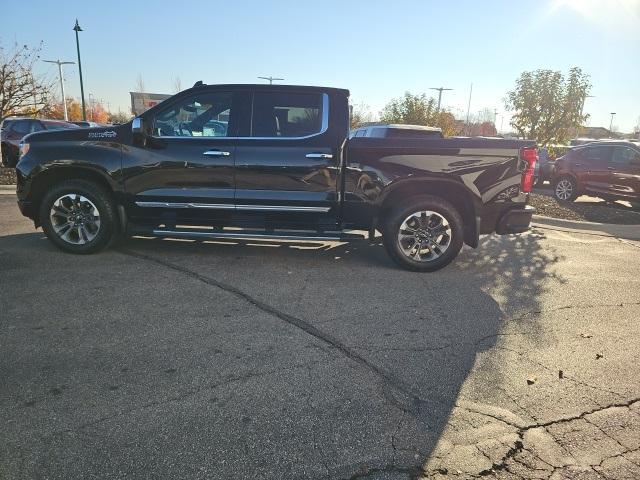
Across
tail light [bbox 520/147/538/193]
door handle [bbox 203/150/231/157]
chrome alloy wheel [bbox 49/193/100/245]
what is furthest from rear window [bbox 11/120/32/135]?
tail light [bbox 520/147/538/193]

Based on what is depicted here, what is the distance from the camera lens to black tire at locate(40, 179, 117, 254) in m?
5.54

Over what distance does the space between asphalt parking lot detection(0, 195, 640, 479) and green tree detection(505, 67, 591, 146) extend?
27.9 ft

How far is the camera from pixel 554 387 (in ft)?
10.0

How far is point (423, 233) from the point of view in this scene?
5414 mm

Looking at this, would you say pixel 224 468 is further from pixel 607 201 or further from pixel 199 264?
pixel 607 201

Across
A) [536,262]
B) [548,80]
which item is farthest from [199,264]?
[548,80]

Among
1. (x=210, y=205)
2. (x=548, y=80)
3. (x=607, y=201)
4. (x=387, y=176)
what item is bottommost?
(x=607, y=201)

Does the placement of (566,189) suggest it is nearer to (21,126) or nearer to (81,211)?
(81,211)

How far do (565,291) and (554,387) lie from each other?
230cm

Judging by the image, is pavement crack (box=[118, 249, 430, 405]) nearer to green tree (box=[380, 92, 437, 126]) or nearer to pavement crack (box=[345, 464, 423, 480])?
pavement crack (box=[345, 464, 423, 480])

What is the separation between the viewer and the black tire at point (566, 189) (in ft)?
41.4

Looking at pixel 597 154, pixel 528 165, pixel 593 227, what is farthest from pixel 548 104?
pixel 528 165

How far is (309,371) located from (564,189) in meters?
12.1

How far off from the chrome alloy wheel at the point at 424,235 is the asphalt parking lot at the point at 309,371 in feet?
1.11
